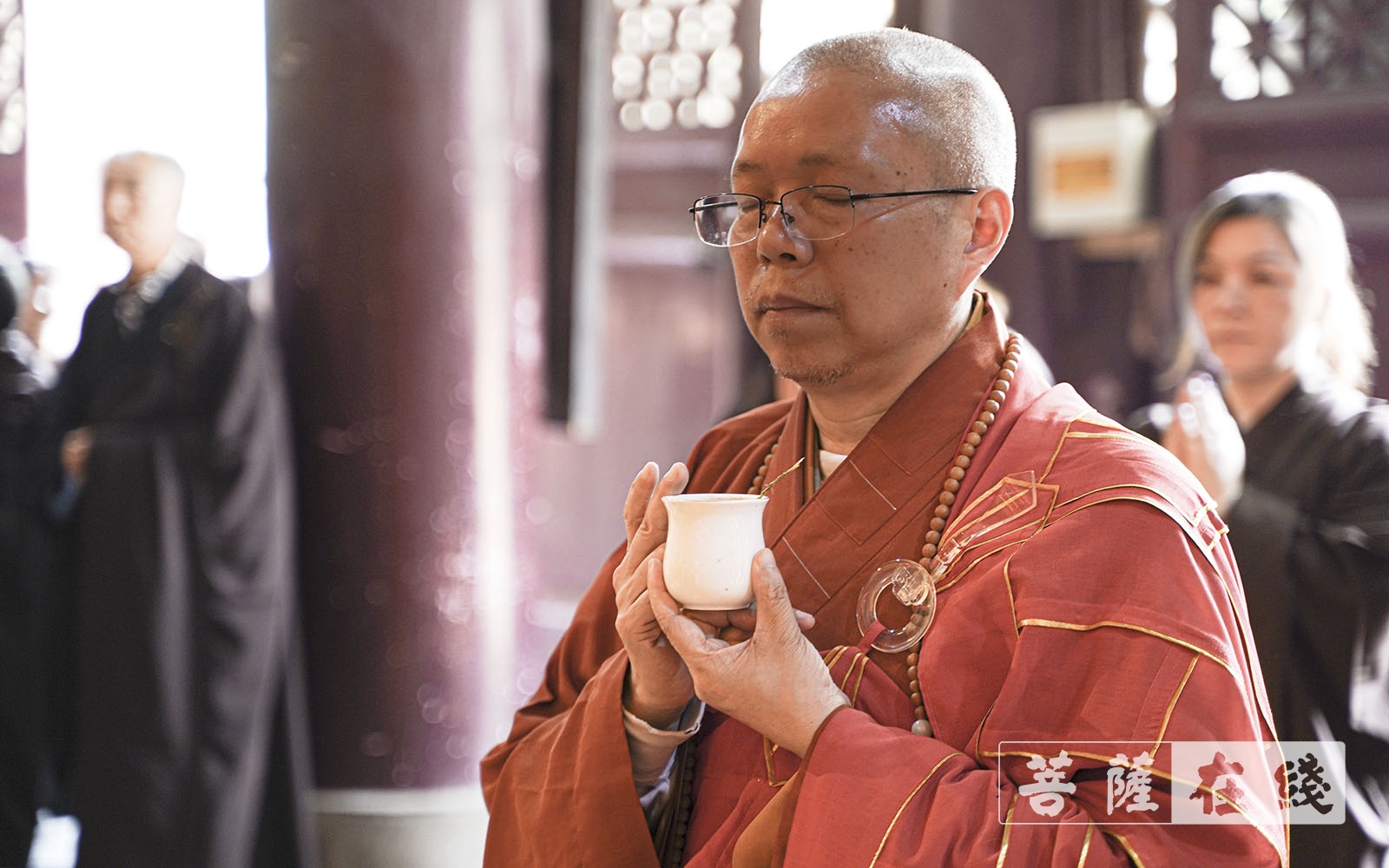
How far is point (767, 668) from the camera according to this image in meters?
1.06

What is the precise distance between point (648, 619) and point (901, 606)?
231 millimetres

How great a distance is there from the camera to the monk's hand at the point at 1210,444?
2277 millimetres

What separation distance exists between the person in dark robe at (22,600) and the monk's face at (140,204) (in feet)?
1.53

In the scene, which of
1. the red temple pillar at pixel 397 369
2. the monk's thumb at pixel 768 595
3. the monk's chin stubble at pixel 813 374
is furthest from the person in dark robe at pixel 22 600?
the monk's thumb at pixel 768 595

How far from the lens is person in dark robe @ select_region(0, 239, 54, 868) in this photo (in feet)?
10.6

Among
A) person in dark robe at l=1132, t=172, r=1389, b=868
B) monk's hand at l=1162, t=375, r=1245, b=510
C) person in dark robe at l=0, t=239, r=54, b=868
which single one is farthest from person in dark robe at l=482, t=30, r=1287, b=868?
person in dark robe at l=0, t=239, r=54, b=868

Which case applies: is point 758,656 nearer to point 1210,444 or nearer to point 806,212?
point 806,212

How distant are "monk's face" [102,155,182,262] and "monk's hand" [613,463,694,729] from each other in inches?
94.1

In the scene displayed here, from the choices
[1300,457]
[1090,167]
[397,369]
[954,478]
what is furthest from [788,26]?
[954,478]

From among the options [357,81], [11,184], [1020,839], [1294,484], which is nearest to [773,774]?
[1020,839]

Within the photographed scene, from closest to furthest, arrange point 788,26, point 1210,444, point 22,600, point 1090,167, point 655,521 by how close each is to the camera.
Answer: point 655,521
point 1210,444
point 22,600
point 1090,167
point 788,26

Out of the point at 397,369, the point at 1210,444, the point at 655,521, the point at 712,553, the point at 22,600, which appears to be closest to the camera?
the point at 712,553

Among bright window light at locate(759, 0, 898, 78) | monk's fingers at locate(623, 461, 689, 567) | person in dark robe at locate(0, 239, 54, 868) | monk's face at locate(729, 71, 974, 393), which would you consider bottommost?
person in dark robe at locate(0, 239, 54, 868)

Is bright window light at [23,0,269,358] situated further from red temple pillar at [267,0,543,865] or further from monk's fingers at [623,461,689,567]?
monk's fingers at [623,461,689,567]
